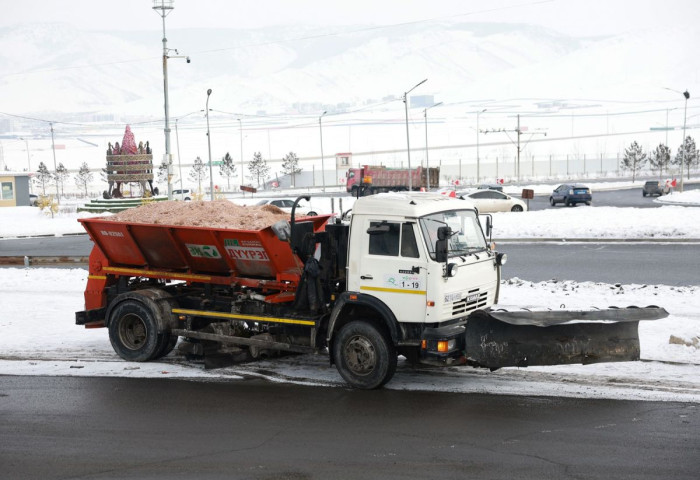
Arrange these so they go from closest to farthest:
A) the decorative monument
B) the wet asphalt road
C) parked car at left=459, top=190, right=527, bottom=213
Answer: the wet asphalt road, parked car at left=459, top=190, right=527, bottom=213, the decorative monument

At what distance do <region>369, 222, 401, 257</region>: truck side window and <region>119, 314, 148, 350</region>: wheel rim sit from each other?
4607 millimetres

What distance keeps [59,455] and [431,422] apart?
14.2 ft

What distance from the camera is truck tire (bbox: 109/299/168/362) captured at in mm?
13359

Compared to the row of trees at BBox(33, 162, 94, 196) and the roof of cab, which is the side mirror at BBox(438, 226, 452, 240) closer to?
the roof of cab

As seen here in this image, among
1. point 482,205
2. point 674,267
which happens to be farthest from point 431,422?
point 482,205

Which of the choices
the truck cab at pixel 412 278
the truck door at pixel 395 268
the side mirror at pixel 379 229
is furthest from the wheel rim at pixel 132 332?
the side mirror at pixel 379 229

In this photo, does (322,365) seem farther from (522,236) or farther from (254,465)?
(522,236)

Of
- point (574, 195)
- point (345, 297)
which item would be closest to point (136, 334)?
point (345, 297)

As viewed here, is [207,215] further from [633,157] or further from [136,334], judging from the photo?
[633,157]

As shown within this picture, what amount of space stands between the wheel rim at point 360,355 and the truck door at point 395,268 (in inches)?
25.7

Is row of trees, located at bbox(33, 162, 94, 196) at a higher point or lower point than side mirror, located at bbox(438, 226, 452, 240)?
higher

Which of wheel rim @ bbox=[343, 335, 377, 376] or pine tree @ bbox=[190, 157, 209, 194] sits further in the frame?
pine tree @ bbox=[190, 157, 209, 194]

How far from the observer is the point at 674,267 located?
23406mm

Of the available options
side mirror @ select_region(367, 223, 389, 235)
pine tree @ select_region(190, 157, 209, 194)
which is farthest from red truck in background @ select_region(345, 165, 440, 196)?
side mirror @ select_region(367, 223, 389, 235)
